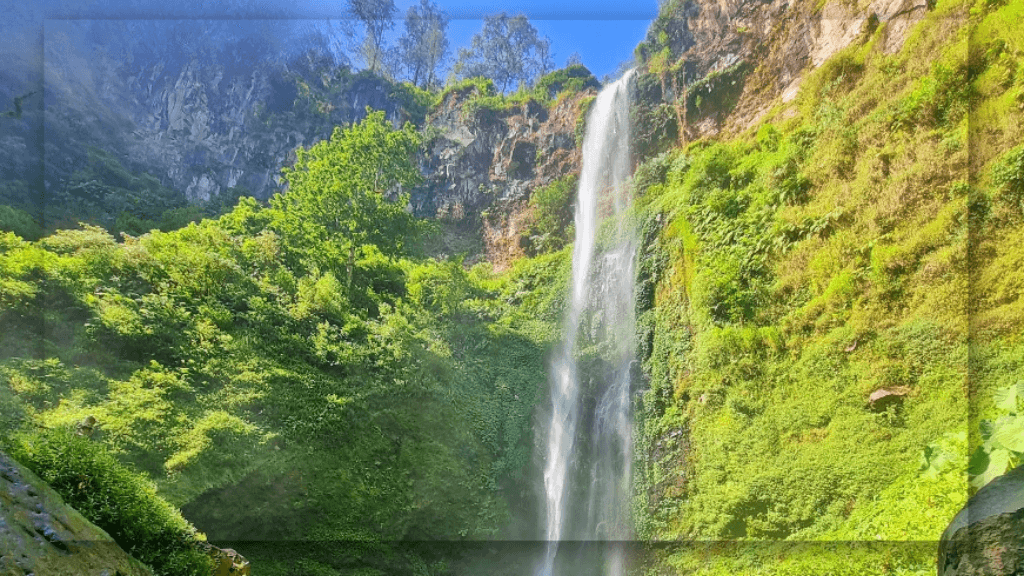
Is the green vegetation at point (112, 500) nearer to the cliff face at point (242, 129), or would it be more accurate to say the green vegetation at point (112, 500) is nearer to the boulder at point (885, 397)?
the boulder at point (885, 397)

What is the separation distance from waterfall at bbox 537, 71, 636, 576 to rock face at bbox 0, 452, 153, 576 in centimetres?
520

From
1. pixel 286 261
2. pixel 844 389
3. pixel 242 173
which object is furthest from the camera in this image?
pixel 242 173

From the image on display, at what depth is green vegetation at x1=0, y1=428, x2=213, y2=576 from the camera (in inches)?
114

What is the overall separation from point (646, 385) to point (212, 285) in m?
6.24

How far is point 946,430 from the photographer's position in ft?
14.3

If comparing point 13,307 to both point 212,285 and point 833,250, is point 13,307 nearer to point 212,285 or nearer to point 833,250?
point 212,285

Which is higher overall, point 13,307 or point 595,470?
point 13,307

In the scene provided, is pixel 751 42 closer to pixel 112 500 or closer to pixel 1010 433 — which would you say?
pixel 1010 433

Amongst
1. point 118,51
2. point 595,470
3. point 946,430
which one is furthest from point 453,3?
point 118,51

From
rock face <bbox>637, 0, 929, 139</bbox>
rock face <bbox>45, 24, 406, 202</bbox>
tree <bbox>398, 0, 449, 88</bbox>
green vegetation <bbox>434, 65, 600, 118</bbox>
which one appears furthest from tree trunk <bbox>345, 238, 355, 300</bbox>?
tree <bbox>398, 0, 449, 88</bbox>

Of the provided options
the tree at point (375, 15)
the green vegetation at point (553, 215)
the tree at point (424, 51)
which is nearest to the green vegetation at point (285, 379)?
the green vegetation at point (553, 215)

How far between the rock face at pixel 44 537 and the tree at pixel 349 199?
6.35 m

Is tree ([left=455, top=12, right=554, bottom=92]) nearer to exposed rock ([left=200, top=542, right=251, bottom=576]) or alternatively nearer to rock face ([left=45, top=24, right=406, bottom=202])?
rock face ([left=45, top=24, right=406, bottom=202])

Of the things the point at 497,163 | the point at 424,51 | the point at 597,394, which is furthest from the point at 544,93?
the point at 597,394
